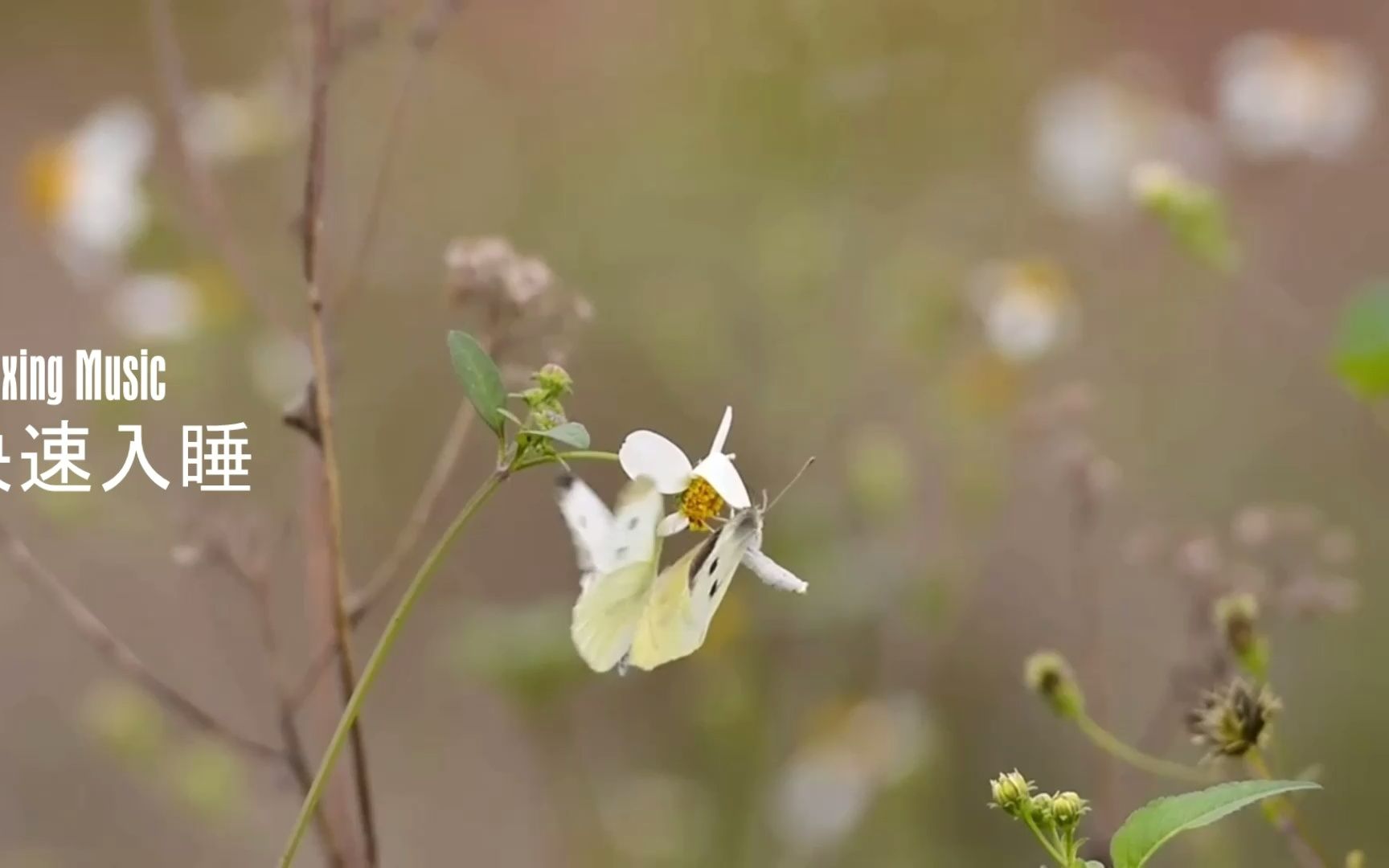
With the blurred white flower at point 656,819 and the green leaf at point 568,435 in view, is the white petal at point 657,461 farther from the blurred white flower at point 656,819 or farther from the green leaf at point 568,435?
the blurred white flower at point 656,819

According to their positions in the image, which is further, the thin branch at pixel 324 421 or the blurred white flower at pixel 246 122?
the blurred white flower at pixel 246 122

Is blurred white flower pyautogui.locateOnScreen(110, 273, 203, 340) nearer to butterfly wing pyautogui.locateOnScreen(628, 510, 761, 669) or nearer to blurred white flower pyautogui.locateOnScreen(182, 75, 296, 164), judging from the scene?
blurred white flower pyautogui.locateOnScreen(182, 75, 296, 164)

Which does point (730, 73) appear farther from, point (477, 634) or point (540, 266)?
point (540, 266)

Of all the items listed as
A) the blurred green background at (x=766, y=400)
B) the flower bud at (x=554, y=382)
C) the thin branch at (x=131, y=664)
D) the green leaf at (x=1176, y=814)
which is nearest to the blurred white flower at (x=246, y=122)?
the blurred green background at (x=766, y=400)

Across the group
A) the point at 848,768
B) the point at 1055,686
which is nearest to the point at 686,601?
the point at 1055,686

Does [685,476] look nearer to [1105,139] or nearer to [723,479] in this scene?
[723,479]

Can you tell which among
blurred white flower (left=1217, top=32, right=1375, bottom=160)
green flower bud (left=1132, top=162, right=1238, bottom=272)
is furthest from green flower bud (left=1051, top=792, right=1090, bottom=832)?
blurred white flower (left=1217, top=32, right=1375, bottom=160)

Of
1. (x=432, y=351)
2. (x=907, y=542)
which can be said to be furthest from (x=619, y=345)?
(x=907, y=542)
